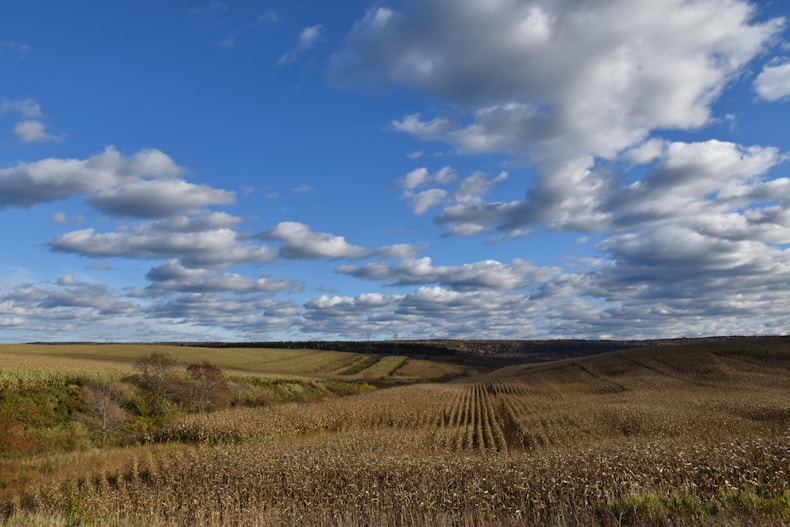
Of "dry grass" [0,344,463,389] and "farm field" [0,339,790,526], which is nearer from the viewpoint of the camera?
"farm field" [0,339,790,526]

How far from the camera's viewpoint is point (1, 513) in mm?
15039

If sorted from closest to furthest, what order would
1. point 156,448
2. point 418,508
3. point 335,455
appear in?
point 418,508 → point 335,455 → point 156,448

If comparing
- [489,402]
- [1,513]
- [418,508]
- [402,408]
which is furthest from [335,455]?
[489,402]

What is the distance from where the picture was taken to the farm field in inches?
413

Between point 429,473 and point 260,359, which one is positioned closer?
point 429,473

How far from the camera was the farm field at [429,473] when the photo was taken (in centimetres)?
1048

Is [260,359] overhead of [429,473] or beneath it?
beneath

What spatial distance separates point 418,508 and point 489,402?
140ft

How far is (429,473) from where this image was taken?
14.6 m

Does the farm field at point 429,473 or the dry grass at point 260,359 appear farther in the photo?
the dry grass at point 260,359

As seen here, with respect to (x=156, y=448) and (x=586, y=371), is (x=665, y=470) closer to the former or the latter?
(x=156, y=448)

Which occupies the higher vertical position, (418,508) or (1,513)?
(418,508)

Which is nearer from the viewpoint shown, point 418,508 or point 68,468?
point 418,508

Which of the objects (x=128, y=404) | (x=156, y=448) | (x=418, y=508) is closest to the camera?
(x=418, y=508)
